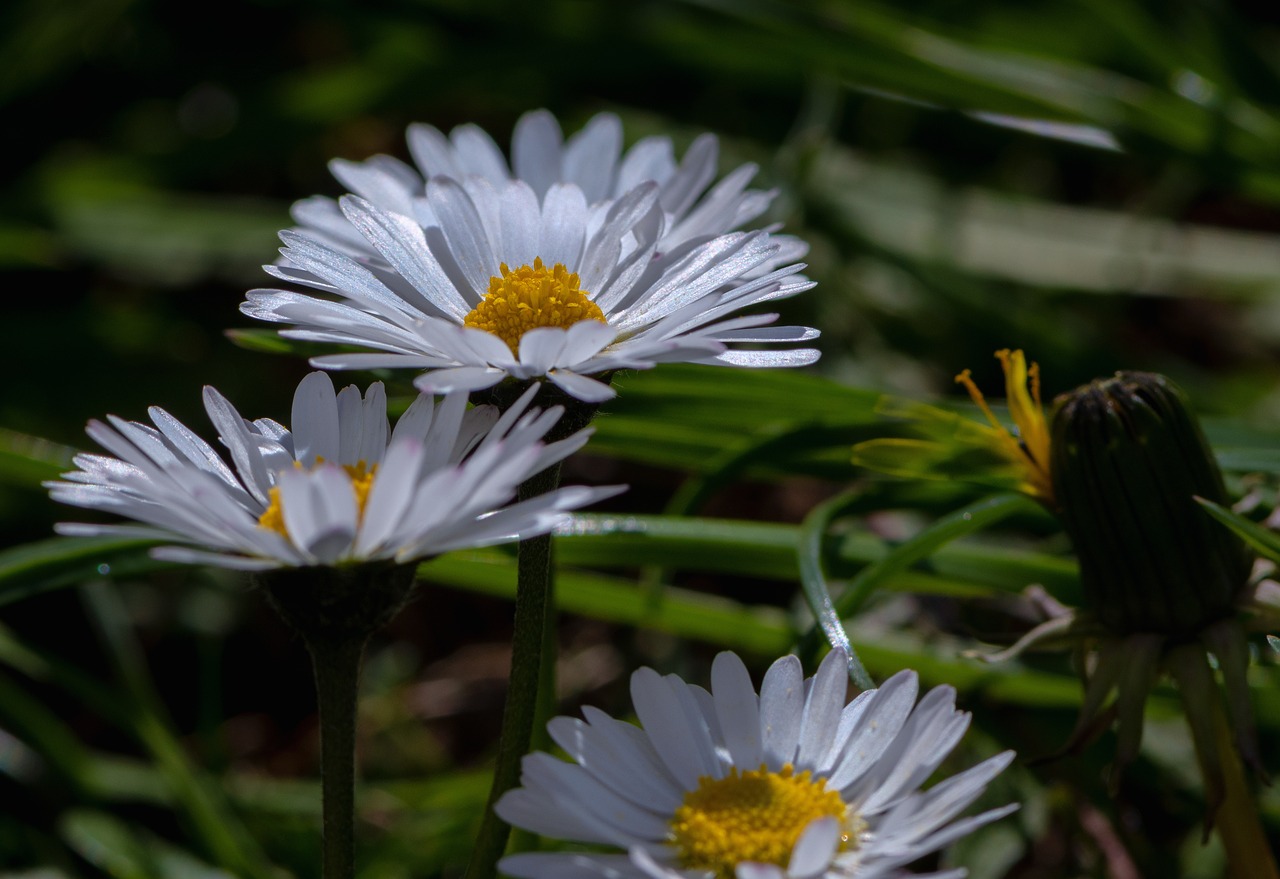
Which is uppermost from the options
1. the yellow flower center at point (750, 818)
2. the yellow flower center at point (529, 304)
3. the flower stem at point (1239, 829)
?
the yellow flower center at point (529, 304)

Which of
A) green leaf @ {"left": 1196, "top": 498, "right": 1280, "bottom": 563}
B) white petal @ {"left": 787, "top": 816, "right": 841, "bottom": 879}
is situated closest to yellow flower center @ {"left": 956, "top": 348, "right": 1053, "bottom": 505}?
green leaf @ {"left": 1196, "top": 498, "right": 1280, "bottom": 563}

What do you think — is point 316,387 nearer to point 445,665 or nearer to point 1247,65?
point 445,665

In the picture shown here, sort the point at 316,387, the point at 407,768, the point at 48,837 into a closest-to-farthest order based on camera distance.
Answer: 1. the point at 316,387
2. the point at 48,837
3. the point at 407,768

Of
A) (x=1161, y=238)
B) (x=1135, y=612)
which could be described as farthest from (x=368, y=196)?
(x=1161, y=238)

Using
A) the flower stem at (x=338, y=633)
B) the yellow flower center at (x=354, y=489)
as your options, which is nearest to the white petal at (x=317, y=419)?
the yellow flower center at (x=354, y=489)

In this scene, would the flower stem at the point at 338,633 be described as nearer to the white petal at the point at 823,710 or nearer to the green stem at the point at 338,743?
the green stem at the point at 338,743
